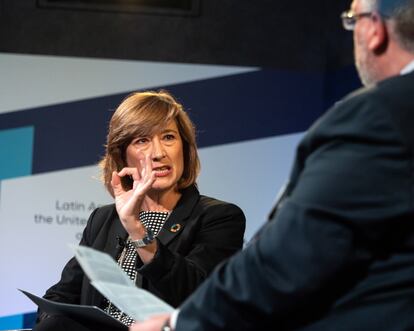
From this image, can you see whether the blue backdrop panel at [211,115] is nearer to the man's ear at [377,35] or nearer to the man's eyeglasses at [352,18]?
the man's eyeglasses at [352,18]

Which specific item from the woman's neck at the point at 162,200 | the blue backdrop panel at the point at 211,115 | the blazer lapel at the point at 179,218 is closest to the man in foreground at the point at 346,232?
the blazer lapel at the point at 179,218

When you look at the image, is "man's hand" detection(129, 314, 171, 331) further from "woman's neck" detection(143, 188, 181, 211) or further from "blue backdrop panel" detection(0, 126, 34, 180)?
"blue backdrop panel" detection(0, 126, 34, 180)

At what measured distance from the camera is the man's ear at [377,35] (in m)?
1.73

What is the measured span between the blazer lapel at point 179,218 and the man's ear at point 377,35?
5.54ft

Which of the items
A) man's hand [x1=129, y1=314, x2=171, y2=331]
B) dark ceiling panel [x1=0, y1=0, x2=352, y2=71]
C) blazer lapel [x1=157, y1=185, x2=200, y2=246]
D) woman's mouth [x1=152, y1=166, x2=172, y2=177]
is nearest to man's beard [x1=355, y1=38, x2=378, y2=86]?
man's hand [x1=129, y1=314, x2=171, y2=331]

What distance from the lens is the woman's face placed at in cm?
345

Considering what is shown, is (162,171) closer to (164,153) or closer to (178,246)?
(164,153)

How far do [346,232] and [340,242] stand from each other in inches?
0.8

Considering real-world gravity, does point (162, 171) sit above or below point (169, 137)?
below

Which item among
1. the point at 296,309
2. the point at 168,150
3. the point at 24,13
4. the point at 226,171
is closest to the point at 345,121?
the point at 296,309

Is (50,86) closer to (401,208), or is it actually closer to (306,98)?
(306,98)

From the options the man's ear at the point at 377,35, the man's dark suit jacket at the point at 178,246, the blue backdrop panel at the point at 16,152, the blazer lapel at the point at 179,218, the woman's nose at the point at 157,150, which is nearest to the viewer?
the man's ear at the point at 377,35

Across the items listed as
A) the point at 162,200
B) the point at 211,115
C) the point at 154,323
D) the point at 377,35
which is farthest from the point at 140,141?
the point at 211,115

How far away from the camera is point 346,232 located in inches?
62.4
